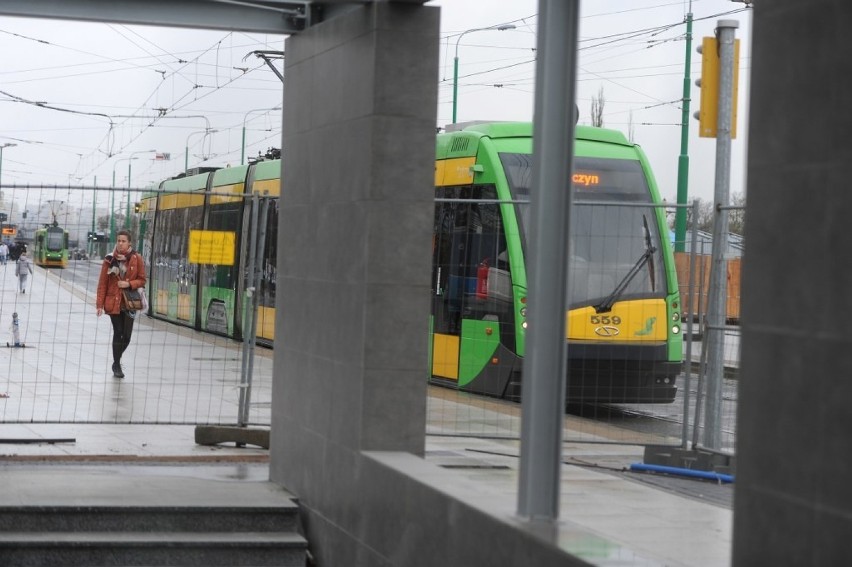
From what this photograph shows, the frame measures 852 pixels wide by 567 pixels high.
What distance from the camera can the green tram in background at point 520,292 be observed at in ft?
44.9

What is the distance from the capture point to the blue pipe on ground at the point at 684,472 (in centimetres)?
1017

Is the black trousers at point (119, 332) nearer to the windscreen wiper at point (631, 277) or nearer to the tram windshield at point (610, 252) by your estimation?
the tram windshield at point (610, 252)

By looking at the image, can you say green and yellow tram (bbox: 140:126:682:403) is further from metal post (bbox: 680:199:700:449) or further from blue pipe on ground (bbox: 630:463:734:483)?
blue pipe on ground (bbox: 630:463:734:483)

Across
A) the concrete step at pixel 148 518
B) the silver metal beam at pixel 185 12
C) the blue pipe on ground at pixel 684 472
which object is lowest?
the concrete step at pixel 148 518

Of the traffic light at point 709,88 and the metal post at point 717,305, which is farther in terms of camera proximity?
the traffic light at point 709,88

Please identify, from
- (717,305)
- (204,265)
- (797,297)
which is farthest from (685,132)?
(797,297)

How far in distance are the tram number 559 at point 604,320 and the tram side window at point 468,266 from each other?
1.00m

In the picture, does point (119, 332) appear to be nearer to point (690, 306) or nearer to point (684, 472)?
point (690, 306)

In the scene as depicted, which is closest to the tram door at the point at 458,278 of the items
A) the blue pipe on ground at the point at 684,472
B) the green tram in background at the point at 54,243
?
the green tram in background at the point at 54,243

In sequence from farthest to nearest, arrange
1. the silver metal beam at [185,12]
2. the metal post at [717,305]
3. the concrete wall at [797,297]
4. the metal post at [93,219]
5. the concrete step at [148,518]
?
1. the metal post at [93,219]
2. the metal post at [717,305]
3. the silver metal beam at [185,12]
4. the concrete step at [148,518]
5. the concrete wall at [797,297]

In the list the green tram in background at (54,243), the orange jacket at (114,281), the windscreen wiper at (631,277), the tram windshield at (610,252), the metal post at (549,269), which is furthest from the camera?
the orange jacket at (114,281)

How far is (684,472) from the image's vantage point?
407 inches

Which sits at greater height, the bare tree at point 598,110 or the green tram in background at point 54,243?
the bare tree at point 598,110

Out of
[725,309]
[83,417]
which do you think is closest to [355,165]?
[725,309]
